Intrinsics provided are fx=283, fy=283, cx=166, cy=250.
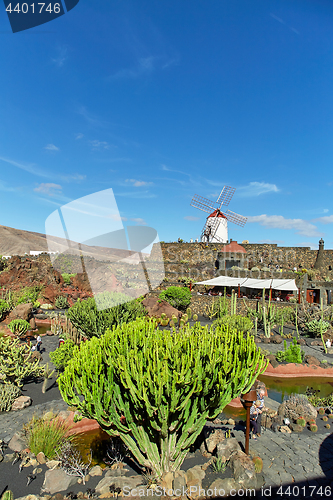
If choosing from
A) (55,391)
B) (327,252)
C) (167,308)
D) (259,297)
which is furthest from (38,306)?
(327,252)

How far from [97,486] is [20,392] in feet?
16.2

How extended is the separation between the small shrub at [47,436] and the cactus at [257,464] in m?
3.99

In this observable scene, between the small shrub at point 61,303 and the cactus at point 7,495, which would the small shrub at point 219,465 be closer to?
the cactus at point 7,495

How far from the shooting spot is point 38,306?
76.5 ft

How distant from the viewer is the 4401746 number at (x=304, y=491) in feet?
15.4

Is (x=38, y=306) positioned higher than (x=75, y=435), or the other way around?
(x=38, y=306)

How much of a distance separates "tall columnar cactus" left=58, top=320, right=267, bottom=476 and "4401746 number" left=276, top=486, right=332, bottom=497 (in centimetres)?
166

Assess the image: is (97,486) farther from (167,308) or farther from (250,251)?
(250,251)

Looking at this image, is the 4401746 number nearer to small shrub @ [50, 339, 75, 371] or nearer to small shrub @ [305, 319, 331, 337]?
small shrub @ [50, 339, 75, 371]

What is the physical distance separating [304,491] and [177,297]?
16.8m

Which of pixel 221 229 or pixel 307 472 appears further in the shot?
pixel 221 229

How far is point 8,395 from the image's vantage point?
8.16 meters

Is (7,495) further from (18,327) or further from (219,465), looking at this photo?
(18,327)

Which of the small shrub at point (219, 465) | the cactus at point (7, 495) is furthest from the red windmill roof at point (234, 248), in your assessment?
the cactus at point (7, 495)
